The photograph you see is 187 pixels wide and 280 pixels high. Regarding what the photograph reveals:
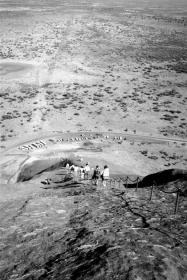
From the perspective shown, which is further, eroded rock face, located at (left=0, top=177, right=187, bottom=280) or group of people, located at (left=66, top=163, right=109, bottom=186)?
group of people, located at (left=66, top=163, right=109, bottom=186)

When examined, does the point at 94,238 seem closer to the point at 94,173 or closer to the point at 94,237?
the point at 94,237

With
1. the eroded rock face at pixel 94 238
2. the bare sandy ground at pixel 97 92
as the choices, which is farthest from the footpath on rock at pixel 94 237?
the bare sandy ground at pixel 97 92

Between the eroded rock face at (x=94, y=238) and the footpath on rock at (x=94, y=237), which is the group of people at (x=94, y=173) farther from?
the eroded rock face at (x=94, y=238)

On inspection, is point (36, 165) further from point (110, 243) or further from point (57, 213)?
point (110, 243)

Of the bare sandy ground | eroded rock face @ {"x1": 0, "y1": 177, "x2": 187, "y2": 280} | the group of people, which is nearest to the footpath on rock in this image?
eroded rock face @ {"x1": 0, "y1": 177, "x2": 187, "y2": 280}

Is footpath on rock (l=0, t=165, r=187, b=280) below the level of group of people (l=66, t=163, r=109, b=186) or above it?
above

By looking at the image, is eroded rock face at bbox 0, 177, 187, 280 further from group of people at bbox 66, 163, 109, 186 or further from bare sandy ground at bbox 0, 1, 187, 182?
bare sandy ground at bbox 0, 1, 187, 182

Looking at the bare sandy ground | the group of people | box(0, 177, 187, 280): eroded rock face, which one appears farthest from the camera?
the bare sandy ground

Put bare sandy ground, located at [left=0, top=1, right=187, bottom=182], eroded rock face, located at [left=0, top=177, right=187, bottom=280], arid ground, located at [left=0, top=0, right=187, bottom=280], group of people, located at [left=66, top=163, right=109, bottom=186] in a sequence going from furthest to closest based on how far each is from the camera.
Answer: bare sandy ground, located at [left=0, top=1, right=187, bottom=182] < group of people, located at [left=66, top=163, right=109, bottom=186] < arid ground, located at [left=0, top=0, right=187, bottom=280] < eroded rock face, located at [left=0, top=177, right=187, bottom=280]

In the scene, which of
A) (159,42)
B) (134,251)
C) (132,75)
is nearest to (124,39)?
(159,42)
